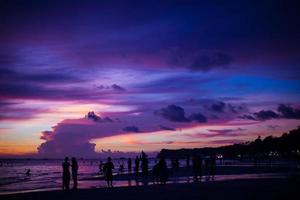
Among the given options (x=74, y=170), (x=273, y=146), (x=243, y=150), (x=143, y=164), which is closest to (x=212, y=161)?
(x=143, y=164)

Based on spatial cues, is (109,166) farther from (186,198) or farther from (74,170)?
(186,198)

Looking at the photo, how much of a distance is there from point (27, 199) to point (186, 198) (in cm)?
828

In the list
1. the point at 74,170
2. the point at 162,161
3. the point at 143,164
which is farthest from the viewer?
the point at 143,164

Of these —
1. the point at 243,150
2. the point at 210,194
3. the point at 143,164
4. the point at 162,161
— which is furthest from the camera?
the point at 243,150

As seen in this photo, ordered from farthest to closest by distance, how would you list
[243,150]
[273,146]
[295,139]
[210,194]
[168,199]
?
[243,150] → [273,146] → [295,139] → [210,194] → [168,199]

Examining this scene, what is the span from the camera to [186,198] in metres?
16.8

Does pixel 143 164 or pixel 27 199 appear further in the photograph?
pixel 143 164

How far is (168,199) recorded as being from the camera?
16.7 meters

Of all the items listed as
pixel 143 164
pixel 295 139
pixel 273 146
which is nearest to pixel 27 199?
pixel 143 164

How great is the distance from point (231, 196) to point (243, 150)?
510 ft

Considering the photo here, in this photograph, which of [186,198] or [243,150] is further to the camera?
[243,150]

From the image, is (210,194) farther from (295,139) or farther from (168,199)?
(295,139)

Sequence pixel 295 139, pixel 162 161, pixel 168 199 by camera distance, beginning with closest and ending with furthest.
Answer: pixel 168 199, pixel 162 161, pixel 295 139

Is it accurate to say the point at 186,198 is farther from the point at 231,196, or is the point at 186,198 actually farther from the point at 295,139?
the point at 295,139
